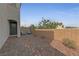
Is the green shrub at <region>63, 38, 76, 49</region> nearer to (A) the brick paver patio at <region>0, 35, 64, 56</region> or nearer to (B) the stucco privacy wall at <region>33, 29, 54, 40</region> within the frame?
(A) the brick paver patio at <region>0, 35, 64, 56</region>

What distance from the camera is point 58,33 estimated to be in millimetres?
9406

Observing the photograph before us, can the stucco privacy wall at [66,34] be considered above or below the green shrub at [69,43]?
above

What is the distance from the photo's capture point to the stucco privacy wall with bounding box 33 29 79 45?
9.04 m

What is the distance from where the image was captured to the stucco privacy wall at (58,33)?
904 cm

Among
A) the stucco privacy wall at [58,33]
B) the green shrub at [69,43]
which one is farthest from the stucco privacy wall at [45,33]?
the green shrub at [69,43]

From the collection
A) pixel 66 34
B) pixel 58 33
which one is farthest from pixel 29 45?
pixel 66 34

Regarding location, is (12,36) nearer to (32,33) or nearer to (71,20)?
(32,33)

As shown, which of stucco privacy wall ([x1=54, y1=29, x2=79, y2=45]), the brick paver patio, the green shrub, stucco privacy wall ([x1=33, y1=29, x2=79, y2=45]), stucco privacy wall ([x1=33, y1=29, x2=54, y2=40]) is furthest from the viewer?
stucco privacy wall ([x1=33, y1=29, x2=54, y2=40])

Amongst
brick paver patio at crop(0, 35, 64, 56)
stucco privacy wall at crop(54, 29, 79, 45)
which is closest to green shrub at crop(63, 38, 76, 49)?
stucco privacy wall at crop(54, 29, 79, 45)

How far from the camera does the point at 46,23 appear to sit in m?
9.11

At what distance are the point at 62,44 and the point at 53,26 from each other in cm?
96

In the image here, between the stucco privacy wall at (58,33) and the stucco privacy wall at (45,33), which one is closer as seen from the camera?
the stucco privacy wall at (58,33)

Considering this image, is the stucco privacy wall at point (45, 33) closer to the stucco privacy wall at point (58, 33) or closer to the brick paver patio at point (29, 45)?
the stucco privacy wall at point (58, 33)

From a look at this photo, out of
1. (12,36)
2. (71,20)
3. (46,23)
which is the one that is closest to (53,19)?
(46,23)
